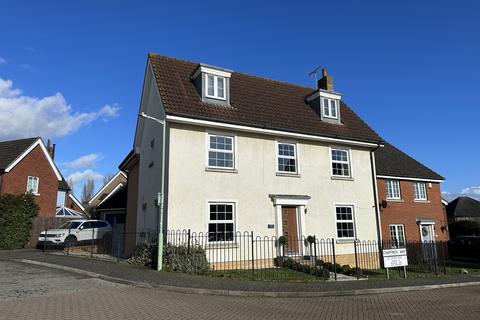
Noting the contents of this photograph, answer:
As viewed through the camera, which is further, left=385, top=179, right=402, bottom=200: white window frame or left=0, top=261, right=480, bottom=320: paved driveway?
left=385, top=179, right=402, bottom=200: white window frame

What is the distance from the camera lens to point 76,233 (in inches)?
915

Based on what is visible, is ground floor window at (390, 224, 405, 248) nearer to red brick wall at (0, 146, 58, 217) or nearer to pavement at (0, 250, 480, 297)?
pavement at (0, 250, 480, 297)

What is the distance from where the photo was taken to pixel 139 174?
21.8 metres

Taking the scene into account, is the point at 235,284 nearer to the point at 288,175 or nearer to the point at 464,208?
the point at 288,175

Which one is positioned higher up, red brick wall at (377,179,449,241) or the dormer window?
the dormer window

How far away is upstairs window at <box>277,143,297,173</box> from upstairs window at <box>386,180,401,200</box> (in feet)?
32.8

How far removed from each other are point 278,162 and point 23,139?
25044mm

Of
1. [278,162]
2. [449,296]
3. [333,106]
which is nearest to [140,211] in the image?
[278,162]

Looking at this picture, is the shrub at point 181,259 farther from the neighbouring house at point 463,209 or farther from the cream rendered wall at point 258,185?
the neighbouring house at point 463,209

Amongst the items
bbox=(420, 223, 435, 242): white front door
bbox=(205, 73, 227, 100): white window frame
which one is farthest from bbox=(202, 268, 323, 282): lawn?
bbox=(420, 223, 435, 242): white front door

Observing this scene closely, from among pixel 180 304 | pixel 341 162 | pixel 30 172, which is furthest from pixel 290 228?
pixel 30 172

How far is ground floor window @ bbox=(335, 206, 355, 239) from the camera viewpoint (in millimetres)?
19875

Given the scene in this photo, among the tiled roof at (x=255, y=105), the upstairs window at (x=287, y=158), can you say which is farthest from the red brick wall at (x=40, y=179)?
the upstairs window at (x=287, y=158)

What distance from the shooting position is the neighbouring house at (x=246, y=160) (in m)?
16.4
